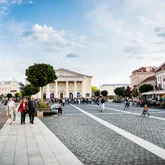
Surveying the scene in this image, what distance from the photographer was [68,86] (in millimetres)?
117062

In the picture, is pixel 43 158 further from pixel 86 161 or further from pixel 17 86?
pixel 17 86

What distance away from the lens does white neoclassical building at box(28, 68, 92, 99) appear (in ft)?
370

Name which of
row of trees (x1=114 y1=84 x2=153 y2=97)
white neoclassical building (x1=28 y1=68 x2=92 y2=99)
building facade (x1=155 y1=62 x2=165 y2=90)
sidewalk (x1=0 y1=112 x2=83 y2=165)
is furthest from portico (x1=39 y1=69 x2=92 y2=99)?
sidewalk (x1=0 y1=112 x2=83 y2=165)

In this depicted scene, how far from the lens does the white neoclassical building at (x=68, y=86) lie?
11281 centimetres

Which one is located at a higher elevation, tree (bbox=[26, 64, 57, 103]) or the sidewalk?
tree (bbox=[26, 64, 57, 103])

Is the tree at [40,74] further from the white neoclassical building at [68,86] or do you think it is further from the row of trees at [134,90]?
the white neoclassical building at [68,86]

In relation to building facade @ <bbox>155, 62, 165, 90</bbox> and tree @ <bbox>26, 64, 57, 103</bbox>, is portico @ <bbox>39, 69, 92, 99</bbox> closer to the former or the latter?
building facade @ <bbox>155, 62, 165, 90</bbox>

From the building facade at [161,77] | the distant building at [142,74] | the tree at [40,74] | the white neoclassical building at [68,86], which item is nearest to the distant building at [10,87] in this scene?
the white neoclassical building at [68,86]

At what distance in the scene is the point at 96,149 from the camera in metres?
7.28

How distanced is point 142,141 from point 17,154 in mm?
4385

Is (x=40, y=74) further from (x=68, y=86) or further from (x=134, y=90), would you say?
(x=68, y=86)

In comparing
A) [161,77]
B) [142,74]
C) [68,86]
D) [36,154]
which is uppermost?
[142,74]

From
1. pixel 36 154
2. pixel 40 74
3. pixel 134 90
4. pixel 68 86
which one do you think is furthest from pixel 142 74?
pixel 36 154

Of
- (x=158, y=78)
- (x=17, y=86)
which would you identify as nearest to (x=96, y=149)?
(x=158, y=78)
